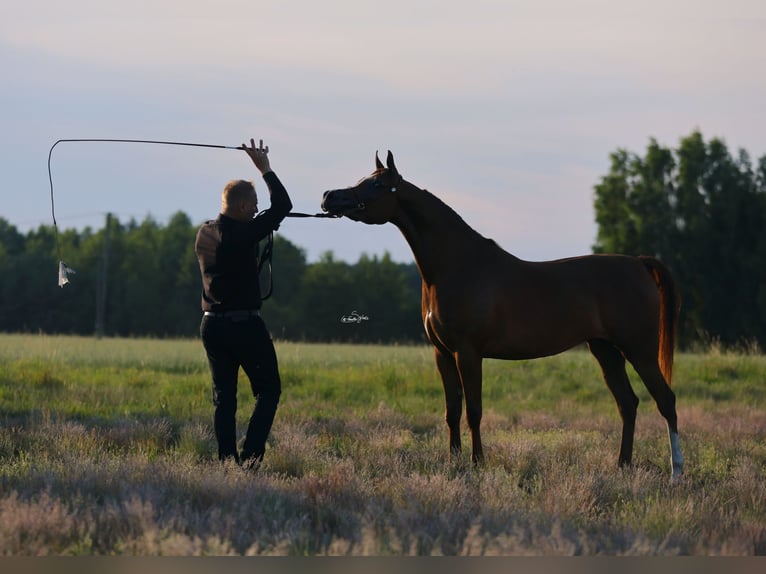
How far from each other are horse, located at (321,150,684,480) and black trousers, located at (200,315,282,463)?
4.56ft

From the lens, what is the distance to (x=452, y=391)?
919 cm

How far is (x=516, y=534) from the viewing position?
19.1ft

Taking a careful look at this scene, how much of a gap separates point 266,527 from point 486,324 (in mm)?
3520

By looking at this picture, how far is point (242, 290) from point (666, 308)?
14.7 ft

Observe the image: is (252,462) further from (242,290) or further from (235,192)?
(235,192)

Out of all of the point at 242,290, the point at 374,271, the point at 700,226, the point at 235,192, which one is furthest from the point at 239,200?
the point at 374,271

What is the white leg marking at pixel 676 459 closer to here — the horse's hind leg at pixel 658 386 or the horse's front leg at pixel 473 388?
the horse's hind leg at pixel 658 386

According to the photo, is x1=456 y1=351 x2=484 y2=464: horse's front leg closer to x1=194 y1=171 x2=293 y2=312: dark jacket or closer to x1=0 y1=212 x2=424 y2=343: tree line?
x1=194 y1=171 x2=293 y2=312: dark jacket

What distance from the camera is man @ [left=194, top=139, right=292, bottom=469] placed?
7902 mm

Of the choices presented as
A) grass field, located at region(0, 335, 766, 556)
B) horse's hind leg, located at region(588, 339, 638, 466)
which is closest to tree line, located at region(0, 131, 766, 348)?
grass field, located at region(0, 335, 766, 556)

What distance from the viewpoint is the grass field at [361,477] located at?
18.5 feet

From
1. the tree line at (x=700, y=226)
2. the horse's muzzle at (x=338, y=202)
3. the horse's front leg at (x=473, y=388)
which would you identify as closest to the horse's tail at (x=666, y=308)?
the horse's front leg at (x=473, y=388)

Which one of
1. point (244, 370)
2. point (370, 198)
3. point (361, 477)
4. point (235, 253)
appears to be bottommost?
point (361, 477)

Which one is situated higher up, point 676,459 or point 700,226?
point 700,226
